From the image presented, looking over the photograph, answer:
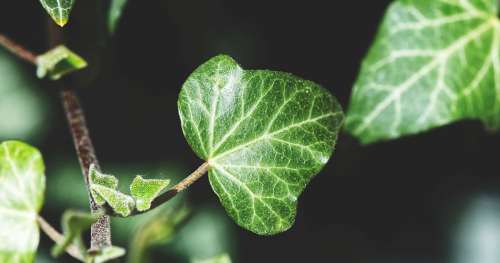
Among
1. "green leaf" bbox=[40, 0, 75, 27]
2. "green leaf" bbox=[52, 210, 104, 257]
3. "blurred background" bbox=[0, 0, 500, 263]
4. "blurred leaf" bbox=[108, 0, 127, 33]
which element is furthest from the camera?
"blurred background" bbox=[0, 0, 500, 263]

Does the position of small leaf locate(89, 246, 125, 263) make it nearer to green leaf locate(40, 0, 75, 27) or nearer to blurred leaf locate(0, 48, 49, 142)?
green leaf locate(40, 0, 75, 27)

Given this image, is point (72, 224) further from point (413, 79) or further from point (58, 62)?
point (413, 79)

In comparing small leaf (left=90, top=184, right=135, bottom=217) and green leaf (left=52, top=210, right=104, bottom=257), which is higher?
green leaf (left=52, top=210, right=104, bottom=257)

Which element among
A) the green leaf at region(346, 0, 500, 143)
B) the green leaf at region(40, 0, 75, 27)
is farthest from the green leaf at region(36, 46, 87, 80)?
the green leaf at region(346, 0, 500, 143)

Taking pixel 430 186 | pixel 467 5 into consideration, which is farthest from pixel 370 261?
pixel 467 5

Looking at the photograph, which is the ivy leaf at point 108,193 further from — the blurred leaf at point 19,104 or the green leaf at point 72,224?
the blurred leaf at point 19,104

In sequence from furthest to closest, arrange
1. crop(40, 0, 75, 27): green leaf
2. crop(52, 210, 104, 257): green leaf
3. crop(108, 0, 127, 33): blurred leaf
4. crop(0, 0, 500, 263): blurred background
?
crop(0, 0, 500, 263): blurred background < crop(108, 0, 127, 33): blurred leaf < crop(40, 0, 75, 27): green leaf < crop(52, 210, 104, 257): green leaf

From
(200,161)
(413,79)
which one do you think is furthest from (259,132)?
(200,161)

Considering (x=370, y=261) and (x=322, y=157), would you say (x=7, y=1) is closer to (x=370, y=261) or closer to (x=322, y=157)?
(x=322, y=157)

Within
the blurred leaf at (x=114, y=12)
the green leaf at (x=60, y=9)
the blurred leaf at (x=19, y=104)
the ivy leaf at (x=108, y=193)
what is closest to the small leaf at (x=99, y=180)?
the ivy leaf at (x=108, y=193)
